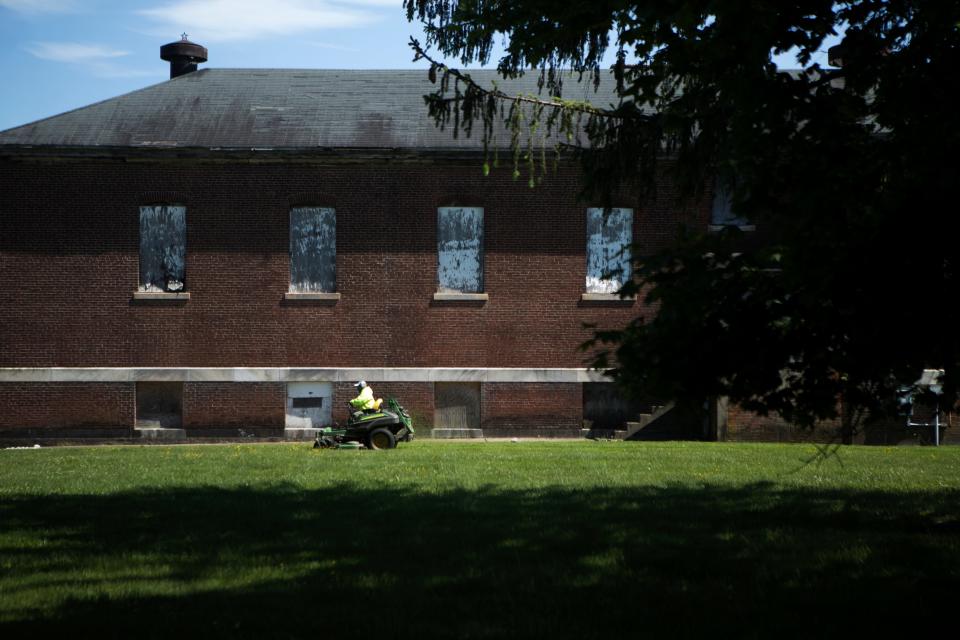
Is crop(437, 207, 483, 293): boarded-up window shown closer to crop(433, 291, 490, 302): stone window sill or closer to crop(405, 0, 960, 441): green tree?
crop(433, 291, 490, 302): stone window sill

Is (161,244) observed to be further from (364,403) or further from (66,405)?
(364,403)

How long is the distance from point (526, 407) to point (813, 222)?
1962cm

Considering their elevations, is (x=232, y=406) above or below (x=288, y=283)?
below

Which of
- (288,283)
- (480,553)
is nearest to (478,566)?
(480,553)

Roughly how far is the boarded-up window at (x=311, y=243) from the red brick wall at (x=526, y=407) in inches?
188

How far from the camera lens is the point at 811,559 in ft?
26.7

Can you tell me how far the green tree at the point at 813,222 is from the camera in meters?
6.80

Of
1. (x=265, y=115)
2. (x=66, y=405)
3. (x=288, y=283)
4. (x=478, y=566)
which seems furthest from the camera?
(x=265, y=115)

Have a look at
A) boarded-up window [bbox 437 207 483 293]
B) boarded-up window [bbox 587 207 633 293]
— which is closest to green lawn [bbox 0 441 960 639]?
boarded-up window [bbox 437 207 483 293]

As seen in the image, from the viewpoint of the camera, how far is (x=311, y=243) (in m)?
26.2

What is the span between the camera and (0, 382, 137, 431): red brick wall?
2575 centimetres

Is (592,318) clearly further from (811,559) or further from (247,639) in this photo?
(247,639)

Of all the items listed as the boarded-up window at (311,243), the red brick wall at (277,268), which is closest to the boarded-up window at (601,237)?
the red brick wall at (277,268)

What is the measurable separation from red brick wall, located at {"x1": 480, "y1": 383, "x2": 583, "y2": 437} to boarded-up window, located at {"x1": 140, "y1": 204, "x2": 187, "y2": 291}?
26.3ft
